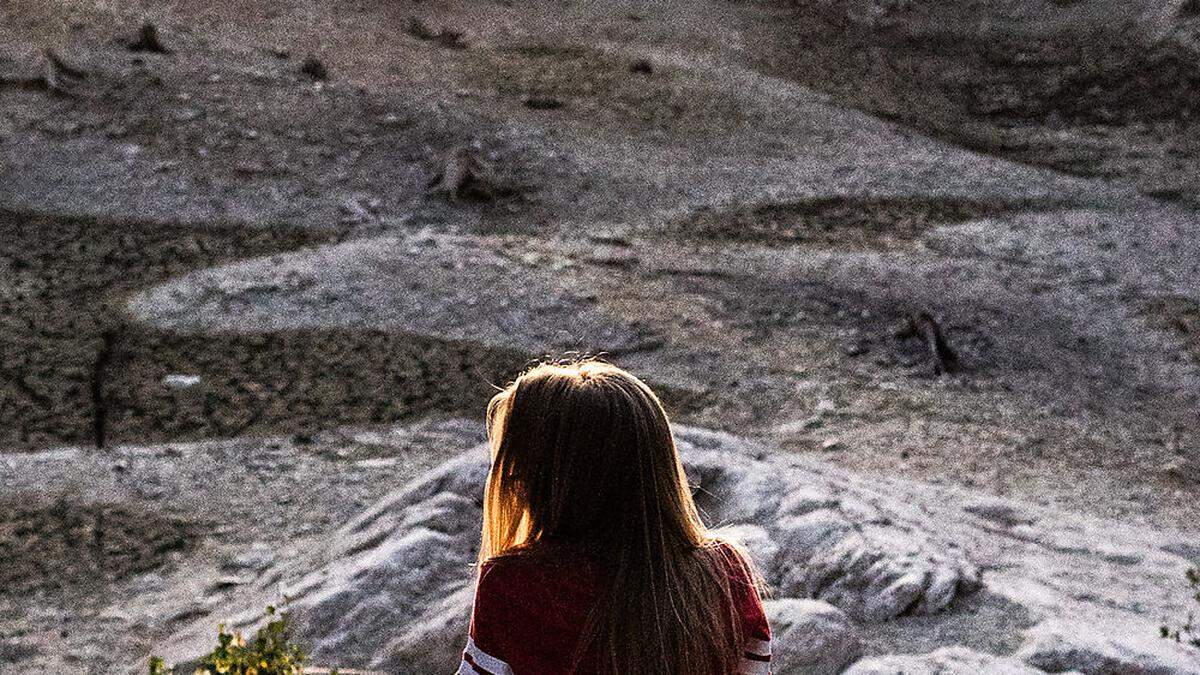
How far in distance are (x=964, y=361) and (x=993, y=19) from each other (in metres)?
10.4

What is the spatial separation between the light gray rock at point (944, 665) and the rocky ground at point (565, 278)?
6 centimetres

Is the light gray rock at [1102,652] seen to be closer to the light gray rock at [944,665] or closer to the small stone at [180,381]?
the light gray rock at [944,665]

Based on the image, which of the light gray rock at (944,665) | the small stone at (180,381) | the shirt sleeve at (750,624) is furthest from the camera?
the small stone at (180,381)

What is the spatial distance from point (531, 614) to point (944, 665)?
238 centimetres

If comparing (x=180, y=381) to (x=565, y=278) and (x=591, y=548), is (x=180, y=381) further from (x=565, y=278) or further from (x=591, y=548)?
(x=591, y=548)

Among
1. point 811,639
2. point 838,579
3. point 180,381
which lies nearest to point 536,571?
point 811,639

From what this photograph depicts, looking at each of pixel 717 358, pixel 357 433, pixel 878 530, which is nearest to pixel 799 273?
pixel 717 358

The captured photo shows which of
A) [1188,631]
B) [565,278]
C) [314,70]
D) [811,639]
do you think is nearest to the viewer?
[811,639]

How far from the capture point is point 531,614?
2490 millimetres

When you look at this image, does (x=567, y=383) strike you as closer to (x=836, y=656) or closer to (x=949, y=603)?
(x=836, y=656)

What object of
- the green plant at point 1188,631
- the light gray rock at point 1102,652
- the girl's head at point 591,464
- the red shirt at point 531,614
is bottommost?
the green plant at point 1188,631

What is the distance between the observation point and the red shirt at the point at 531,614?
8.18 ft

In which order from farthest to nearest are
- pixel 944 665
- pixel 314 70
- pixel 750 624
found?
pixel 314 70, pixel 944 665, pixel 750 624

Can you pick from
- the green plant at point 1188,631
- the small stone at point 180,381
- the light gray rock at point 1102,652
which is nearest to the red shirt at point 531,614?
the light gray rock at point 1102,652
